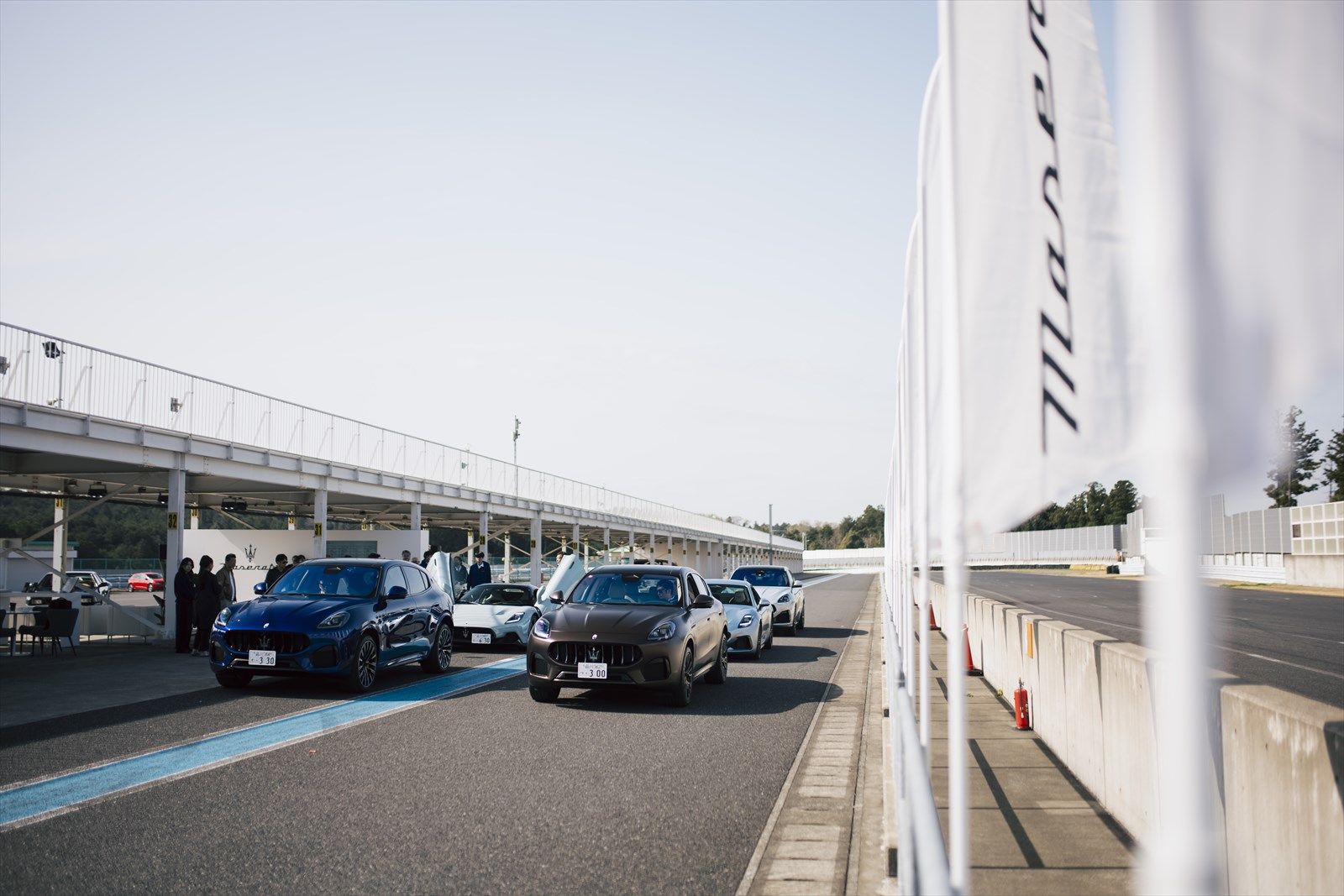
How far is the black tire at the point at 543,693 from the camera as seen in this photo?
460 inches

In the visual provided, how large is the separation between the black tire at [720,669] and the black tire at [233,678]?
5.80m

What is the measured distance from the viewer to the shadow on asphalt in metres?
11.5

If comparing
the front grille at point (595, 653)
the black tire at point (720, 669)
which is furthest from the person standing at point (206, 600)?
the black tire at point (720, 669)

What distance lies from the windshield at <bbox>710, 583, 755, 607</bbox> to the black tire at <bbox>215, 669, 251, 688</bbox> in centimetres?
794

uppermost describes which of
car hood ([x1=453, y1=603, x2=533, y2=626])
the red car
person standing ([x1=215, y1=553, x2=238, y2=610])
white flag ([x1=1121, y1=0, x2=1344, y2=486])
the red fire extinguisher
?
white flag ([x1=1121, y1=0, x2=1344, y2=486])

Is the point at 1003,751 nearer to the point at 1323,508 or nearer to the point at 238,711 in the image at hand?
the point at 238,711

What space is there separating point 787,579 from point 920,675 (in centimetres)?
2104

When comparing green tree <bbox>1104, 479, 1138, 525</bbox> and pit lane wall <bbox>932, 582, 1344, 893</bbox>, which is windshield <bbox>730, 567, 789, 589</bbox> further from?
green tree <bbox>1104, 479, 1138, 525</bbox>

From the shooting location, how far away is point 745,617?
682 inches

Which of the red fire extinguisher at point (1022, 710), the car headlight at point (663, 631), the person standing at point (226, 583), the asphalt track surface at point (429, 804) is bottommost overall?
the asphalt track surface at point (429, 804)

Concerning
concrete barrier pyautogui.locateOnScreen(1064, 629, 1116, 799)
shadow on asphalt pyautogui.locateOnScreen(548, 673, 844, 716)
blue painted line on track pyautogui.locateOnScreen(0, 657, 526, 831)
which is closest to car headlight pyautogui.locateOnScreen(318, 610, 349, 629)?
blue painted line on track pyautogui.locateOnScreen(0, 657, 526, 831)

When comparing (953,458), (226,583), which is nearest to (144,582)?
(226,583)

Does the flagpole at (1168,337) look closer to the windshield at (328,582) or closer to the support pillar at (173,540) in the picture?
the windshield at (328,582)

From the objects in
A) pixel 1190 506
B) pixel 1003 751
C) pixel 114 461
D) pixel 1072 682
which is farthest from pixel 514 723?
pixel 114 461
